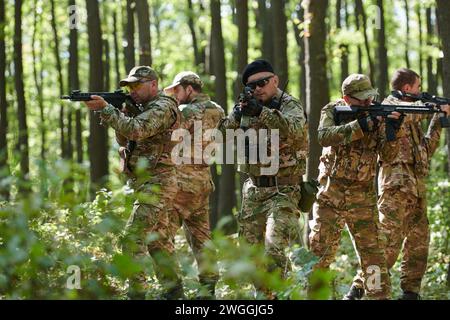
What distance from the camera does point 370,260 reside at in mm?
7641

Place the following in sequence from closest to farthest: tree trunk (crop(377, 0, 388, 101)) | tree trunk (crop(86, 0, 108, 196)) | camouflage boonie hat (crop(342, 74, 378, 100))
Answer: camouflage boonie hat (crop(342, 74, 378, 100)) → tree trunk (crop(86, 0, 108, 196)) → tree trunk (crop(377, 0, 388, 101))

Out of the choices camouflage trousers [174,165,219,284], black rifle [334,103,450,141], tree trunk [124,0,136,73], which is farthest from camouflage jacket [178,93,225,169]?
tree trunk [124,0,136,73]

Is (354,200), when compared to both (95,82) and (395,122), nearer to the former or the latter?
(395,122)

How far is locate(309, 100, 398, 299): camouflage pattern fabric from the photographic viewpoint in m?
7.63

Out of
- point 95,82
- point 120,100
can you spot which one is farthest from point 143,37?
point 120,100

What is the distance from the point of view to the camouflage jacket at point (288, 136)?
709 cm

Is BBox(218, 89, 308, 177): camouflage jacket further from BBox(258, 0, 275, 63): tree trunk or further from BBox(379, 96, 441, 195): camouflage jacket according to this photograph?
BBox(258, 0, 275, 63): tree trunk

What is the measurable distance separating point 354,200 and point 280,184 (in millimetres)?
900

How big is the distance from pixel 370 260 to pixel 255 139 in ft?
5.62

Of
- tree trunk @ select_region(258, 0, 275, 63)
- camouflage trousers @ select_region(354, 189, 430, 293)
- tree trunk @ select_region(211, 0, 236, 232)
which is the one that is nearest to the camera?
camouflage trousers @ select_region(354, 189, 430, 293)

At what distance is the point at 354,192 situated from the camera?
7.73 m

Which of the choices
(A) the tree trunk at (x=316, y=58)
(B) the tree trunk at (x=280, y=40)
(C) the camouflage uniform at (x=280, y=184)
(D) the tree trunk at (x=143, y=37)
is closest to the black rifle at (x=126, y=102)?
(C) the camouflage uniform at (x=280, y=184)

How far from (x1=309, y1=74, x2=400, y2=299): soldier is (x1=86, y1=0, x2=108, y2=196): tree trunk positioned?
9164 millimetres

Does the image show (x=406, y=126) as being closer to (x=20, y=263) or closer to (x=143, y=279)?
(x=143, y=279)
